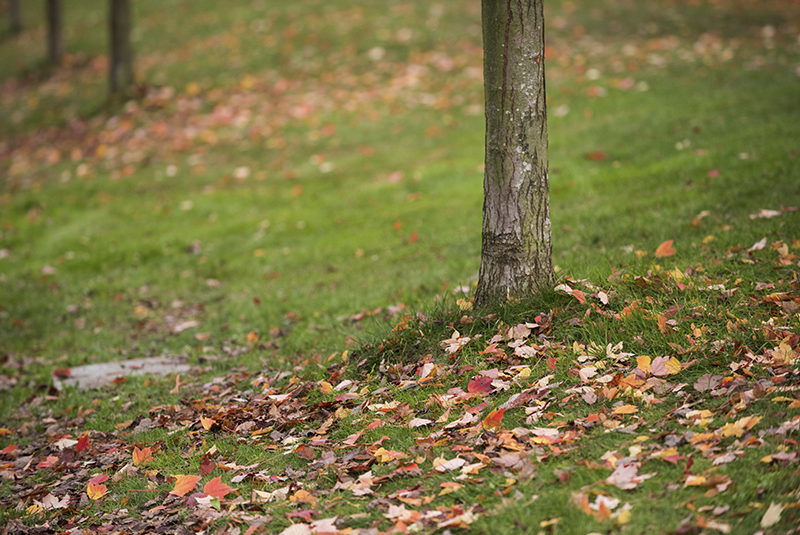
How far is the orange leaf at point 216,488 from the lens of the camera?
3281mm

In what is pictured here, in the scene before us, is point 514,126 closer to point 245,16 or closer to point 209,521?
point 209,521

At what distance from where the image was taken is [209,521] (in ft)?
10.2

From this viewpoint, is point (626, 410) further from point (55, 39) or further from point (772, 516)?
point (55, 39)

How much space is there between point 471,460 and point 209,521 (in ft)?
4.45

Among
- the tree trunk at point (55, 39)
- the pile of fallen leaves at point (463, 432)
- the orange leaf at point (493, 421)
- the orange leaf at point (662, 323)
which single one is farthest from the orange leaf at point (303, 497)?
the tree trunk at point (55, 39)

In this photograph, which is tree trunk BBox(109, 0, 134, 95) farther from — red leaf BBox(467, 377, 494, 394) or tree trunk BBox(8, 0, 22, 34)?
red leaf BBox(467, 377, 494, 394)

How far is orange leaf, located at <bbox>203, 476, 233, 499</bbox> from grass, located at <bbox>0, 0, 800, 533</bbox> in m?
0.11

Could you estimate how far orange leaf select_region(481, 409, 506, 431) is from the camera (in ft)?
11.0

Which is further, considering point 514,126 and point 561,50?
point 561,50

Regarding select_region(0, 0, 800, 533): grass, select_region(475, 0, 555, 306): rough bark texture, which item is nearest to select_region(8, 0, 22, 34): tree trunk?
select_region(0, 0, 800, 533): grass

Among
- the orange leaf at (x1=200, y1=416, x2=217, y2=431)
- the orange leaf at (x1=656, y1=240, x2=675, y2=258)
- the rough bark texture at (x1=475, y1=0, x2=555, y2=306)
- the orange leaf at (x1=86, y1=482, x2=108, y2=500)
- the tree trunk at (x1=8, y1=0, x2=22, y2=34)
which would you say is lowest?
the orange leaf at (x1=86, y1=482, x2=108, y2=500)

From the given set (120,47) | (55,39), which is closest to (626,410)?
(120,47)

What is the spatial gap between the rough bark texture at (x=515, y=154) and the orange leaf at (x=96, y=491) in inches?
106

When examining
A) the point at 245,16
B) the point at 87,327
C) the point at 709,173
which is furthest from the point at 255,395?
the point at 245,16
